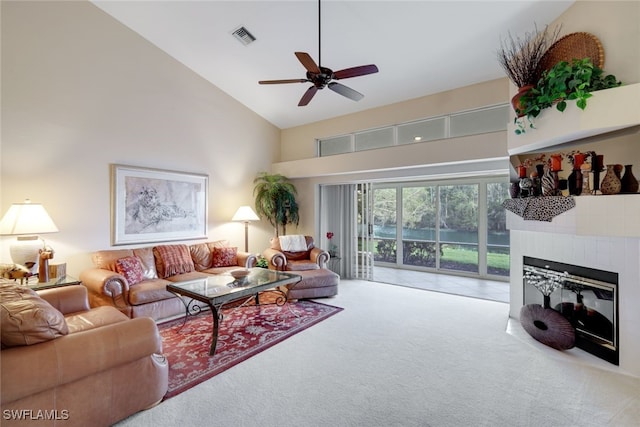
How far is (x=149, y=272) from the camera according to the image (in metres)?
3.94

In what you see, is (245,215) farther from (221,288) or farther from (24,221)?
(24,221)

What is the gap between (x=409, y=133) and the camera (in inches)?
194

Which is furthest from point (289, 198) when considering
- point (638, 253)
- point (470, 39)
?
point (638, 253)

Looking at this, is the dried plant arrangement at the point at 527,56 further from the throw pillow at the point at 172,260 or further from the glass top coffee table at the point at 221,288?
the throw pillow at the point at 172,260

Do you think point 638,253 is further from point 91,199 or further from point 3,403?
point 91,199

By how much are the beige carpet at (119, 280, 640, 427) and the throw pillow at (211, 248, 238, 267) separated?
2.08 m

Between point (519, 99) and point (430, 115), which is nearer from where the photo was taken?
point (519, 99)

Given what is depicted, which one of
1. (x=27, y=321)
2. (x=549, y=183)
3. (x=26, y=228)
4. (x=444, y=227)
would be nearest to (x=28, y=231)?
(x=26, y=228)

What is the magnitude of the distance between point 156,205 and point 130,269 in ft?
3.87

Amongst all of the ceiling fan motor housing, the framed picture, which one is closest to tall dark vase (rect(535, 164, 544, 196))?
the ceiling fan motor housing

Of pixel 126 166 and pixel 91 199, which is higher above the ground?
pixel 126 166

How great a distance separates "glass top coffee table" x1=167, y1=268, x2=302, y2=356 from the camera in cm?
287

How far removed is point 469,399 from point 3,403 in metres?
2.83

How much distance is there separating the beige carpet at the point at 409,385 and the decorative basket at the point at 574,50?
2.76m
